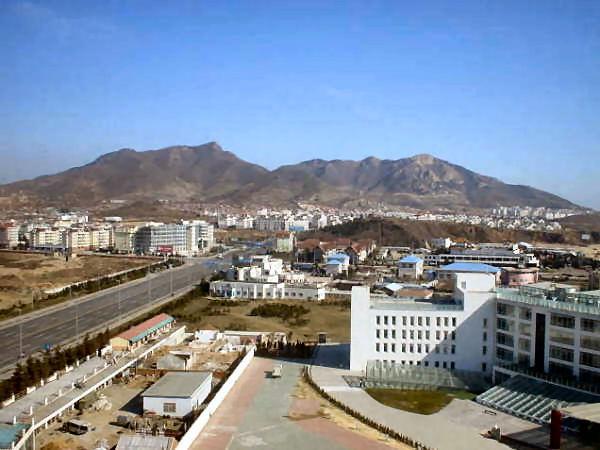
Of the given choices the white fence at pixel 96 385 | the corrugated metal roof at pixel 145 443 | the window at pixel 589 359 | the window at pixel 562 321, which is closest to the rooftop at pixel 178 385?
the white fence at pixel 96 385

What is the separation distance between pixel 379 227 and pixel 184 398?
80.2 m

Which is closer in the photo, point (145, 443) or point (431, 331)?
point (145, 443)

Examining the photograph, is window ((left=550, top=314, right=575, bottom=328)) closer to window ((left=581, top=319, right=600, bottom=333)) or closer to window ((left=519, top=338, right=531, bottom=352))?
window ((left=581, top=319, right=600, bottom=333))

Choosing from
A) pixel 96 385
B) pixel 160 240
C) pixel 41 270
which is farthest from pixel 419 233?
pixel 96 385

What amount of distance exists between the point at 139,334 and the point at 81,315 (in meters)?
11.1

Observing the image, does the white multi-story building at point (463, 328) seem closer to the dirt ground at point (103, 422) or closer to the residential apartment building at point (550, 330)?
the residential apartment building at point (550, 330)

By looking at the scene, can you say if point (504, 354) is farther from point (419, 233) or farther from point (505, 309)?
point (419, 233)

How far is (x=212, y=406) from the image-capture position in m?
20.1

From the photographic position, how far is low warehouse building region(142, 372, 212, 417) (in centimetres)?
2006

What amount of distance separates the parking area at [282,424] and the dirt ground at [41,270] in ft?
83.2

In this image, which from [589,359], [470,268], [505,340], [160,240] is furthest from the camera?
[160,240]

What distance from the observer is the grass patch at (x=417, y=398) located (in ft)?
69.9

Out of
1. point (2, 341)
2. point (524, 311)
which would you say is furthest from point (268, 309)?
point (524, 311)

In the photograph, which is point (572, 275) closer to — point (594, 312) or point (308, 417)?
point (594, 312)
